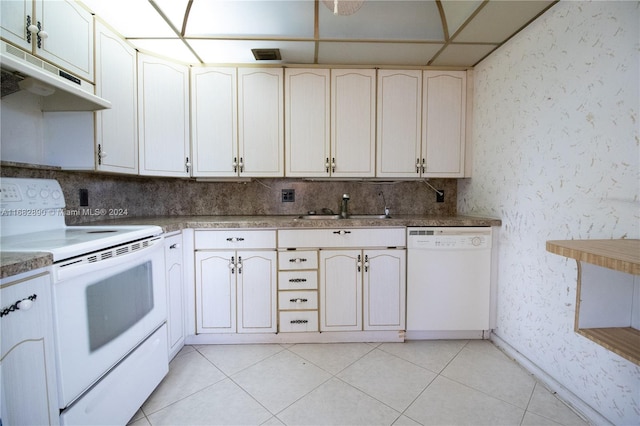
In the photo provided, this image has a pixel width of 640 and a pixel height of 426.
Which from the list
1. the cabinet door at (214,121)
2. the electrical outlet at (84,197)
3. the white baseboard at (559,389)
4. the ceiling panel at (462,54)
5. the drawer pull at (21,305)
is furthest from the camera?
the cabinet door at (214,121)

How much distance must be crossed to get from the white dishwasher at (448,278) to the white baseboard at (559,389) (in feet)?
0.73

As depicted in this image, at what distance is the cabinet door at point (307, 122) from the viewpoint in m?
2.19

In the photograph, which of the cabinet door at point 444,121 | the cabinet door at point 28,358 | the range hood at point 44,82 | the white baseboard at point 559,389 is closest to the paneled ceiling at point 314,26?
the cabinet door at point 444,121

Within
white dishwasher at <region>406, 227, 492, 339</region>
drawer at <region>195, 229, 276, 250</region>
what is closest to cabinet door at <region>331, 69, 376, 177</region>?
white dishwasher at <region>406, 227, 492, 339</region>

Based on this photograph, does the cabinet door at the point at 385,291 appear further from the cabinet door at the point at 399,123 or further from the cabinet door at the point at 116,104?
the cabinet door at the point at 116,104

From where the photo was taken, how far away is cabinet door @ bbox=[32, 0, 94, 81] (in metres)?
1.30

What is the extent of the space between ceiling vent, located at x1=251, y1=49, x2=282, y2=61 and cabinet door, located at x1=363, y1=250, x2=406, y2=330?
165 centimetres

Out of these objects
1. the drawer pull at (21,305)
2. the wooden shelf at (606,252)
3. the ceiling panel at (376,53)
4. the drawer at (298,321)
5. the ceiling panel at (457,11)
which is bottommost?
the drawer at (298,321)

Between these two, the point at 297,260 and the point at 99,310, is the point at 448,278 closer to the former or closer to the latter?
the point at 297,260

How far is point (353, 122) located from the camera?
7.28ft

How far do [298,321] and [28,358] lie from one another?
142 centimetres

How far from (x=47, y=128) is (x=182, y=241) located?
3.21ft

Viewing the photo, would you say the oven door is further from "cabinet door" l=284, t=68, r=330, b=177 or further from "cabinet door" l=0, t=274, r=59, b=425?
"cabinet door" l=284, t=68, r=330, b=177

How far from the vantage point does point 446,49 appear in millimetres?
1979
